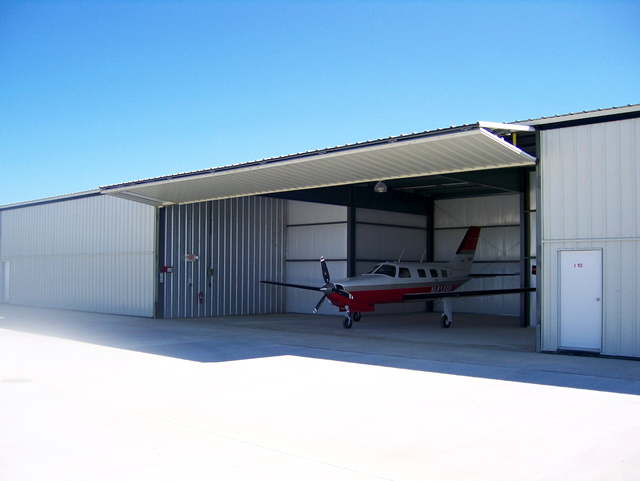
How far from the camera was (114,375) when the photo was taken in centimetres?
868

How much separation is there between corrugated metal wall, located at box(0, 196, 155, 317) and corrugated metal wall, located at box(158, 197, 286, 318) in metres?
0.79

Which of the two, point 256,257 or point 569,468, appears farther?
point 256,257

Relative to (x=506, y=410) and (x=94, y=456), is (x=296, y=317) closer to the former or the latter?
(x=506, y=410)

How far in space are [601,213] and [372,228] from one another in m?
Result: 11.9

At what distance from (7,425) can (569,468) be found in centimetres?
556

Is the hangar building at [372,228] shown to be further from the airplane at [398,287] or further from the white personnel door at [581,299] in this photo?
the airplane at [398,287]

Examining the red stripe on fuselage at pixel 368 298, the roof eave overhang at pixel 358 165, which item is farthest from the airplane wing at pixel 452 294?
the roof eave overhang at pixel 358 165

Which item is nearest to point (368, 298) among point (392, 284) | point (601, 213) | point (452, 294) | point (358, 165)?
point (392, 284)

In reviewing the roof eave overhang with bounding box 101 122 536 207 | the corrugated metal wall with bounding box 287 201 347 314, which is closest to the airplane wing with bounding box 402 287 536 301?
the roof eave overhang with bounding box 101 122 536 207

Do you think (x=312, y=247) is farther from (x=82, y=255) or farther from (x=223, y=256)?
(x=82, y=255)

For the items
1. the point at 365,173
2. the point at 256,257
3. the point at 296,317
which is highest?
the point at 365,173

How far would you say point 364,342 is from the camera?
1325 cm

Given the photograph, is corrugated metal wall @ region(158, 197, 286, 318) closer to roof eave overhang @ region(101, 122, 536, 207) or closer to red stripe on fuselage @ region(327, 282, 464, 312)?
roof eave overhang @ region(101, 122, 536, 207)

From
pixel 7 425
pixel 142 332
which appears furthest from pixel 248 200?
pixel 7 425
